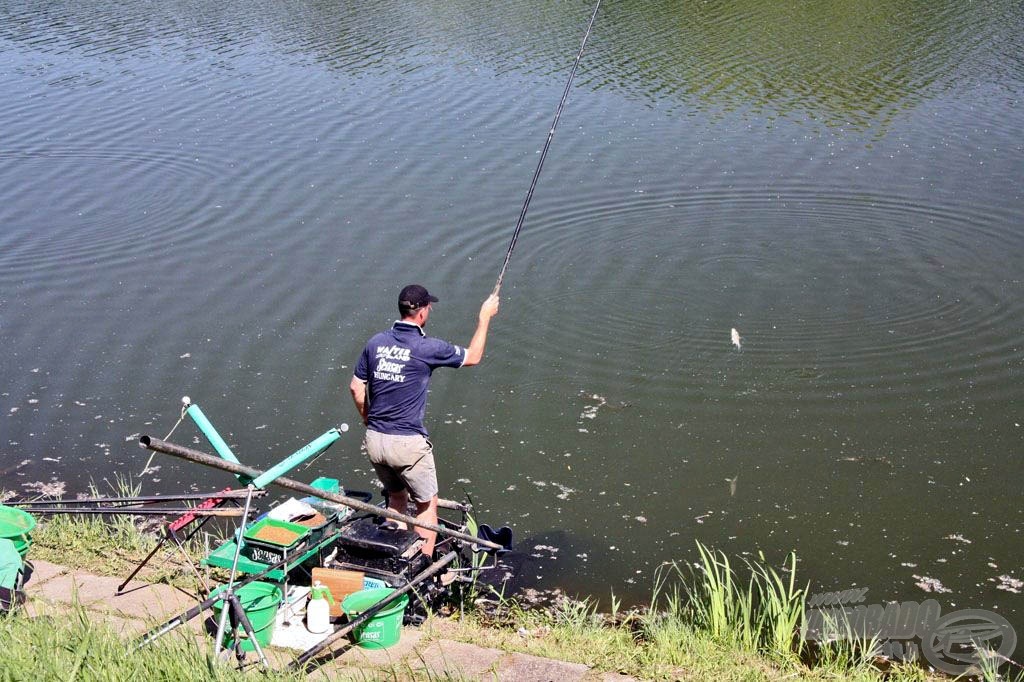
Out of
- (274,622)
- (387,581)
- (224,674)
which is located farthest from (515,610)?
(224,674)

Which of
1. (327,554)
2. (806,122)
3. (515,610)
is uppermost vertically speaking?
(806,122)

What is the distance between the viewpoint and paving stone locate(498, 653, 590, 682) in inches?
178

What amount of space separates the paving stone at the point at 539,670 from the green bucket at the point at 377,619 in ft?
1.88

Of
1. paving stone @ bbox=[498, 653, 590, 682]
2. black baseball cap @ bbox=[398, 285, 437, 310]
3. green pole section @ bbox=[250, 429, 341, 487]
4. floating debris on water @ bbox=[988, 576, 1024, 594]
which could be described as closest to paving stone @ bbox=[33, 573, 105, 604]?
green pole section @ bbox=[250, 429, 341, 487]

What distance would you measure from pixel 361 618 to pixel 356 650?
253 mm

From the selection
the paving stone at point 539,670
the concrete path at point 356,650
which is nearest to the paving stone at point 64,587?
the concrete path at point 356,650

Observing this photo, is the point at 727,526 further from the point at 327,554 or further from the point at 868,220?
the point at 868,220

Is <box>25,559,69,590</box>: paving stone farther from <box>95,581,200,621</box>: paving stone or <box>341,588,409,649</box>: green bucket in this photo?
<box>341,588,409,649</box>: green bucket

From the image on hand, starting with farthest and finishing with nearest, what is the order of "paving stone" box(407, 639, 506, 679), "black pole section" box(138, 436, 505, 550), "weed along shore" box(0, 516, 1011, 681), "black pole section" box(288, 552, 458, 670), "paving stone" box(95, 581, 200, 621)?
1. "paving stone" box(95, 581, 200, 621)
2. "paving stone" box(407, 639, 506, 679)
3. "black pole section" box(288, 552, 458, 670)
4. "weed along shore" box(0, 516, 1011, 681)
5. "black pole section" box(138, 436, 505, 550)

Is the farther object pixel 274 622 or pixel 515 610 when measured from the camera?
pixel 515 610

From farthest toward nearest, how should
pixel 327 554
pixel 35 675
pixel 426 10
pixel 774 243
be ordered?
pixel 426 10 < pixel 774 243 < pixel 327 554 < pixel 35 675

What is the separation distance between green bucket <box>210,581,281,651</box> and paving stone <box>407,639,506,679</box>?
0.75 m

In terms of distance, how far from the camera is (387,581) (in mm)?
5281

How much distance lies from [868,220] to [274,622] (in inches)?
318
